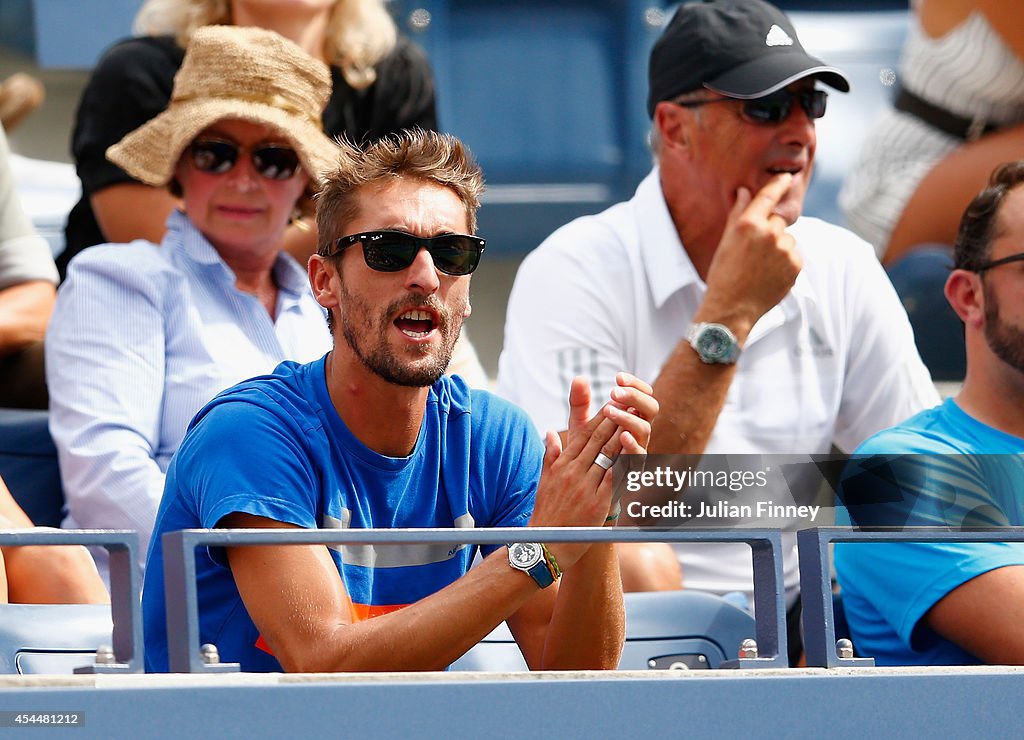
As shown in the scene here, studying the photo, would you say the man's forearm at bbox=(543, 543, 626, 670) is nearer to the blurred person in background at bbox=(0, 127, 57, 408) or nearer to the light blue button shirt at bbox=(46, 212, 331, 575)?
the light blue button shirt at bbox=(46, 212, 331, 575)

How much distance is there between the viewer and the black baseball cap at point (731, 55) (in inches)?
107

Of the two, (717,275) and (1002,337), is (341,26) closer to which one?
(717,275)

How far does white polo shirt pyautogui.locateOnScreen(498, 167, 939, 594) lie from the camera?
8.82ft

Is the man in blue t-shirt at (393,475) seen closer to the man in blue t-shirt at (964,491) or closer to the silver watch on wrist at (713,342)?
the man in blue t-shirt at (964,491)

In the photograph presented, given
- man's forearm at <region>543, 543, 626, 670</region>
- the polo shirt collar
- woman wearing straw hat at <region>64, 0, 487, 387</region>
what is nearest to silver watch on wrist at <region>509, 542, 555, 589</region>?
man's forearm at <region>543, 543, 626, 670</region>

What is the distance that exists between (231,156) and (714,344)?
0.92 meters

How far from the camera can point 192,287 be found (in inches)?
106

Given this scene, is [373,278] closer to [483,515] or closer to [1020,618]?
[483,515]

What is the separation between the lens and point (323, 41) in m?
3.24

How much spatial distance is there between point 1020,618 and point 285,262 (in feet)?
4.89

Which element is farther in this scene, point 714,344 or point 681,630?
point 714,344

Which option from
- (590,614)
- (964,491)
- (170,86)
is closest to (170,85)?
(170,86)

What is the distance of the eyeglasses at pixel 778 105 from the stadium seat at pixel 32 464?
134 centimetres

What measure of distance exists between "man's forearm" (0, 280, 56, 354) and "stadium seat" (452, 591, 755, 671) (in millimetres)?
1230
